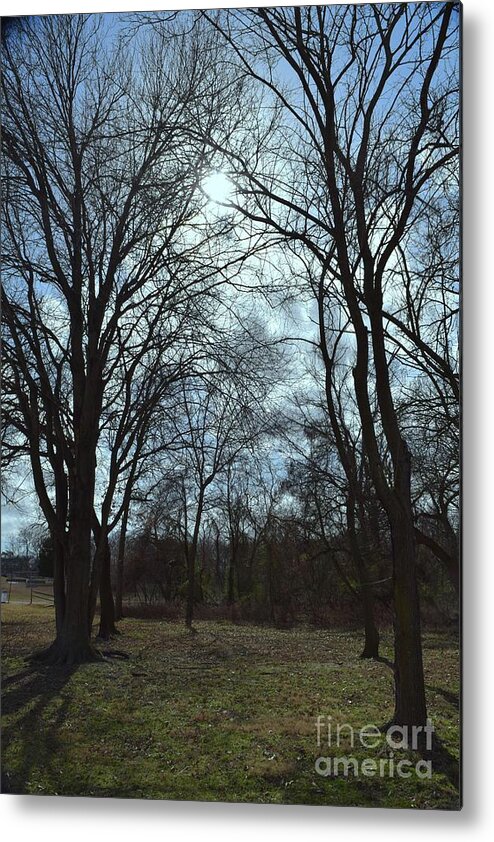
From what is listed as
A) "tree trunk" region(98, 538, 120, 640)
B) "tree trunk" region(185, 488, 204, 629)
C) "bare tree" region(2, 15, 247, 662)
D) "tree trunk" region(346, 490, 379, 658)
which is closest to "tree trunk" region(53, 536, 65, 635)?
"bare tree" region(2, 15, 247, 662)

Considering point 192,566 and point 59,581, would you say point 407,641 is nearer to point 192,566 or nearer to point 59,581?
point 192,566

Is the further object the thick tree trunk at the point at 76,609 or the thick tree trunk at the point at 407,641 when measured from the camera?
the thick tree trunk at the point at 76,609

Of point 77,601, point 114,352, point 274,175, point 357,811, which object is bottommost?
point 357,811

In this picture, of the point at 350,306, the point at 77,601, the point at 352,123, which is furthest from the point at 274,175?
the point at 77,601

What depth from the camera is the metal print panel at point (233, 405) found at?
12.0 ft

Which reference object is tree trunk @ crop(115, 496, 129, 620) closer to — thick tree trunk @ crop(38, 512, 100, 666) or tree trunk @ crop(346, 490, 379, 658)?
thick tree trunk @ crop(38, 512, 100, 666)

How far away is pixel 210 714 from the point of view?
3709 mm

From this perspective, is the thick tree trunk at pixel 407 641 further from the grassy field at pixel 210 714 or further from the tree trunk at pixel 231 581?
the tree trunk at pixel 231 581

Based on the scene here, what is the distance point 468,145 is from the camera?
12.1ft

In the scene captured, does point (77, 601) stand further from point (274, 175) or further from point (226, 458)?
point (274, 175)

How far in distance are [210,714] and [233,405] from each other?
4.26 feet

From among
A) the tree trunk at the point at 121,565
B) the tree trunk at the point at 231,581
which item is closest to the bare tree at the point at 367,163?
the tree trunk at the point at 231,581

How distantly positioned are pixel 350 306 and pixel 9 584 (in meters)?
1.91

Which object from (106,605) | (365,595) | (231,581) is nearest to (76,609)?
(106,605)
